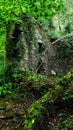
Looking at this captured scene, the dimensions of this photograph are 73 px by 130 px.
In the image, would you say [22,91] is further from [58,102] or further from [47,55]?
[47,55]

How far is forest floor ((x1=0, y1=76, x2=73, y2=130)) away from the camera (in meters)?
7.52

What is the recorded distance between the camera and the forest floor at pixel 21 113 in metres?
7.52

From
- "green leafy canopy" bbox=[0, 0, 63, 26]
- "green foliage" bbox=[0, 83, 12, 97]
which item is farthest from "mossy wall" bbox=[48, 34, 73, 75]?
"green leafy canopy" bbox=[0, 0, 63, 26]

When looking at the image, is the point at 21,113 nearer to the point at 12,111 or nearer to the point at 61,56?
the point at 12,111

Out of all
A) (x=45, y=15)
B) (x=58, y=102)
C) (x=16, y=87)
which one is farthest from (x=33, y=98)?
(x=45, y=15)

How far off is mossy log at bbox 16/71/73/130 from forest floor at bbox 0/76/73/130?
17 centimetres

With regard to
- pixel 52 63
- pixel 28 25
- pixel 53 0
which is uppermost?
pixel 53 0

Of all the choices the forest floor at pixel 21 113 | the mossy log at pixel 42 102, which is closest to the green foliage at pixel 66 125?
the forest floor at pixel 21 113

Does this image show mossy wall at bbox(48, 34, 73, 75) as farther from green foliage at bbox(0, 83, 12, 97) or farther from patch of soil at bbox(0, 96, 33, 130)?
patch of soil at bbox(0, 96, 33, 130)

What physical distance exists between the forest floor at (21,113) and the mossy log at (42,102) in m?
0.17

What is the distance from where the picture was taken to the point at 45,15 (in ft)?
39.0

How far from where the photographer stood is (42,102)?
317 inches

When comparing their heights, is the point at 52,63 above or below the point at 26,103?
below

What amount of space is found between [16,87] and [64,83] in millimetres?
3745
